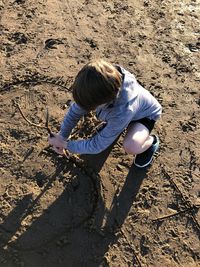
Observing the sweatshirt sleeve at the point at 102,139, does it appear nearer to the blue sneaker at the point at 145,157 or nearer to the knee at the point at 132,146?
the knee at the point at 132,146

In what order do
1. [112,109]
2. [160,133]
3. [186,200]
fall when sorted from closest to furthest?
[112,109] → [186,200] → [160,133]

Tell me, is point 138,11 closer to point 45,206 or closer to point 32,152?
point 32,152

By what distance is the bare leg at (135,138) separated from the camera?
3156 millimetres

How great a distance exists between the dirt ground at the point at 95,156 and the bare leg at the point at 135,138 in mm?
269

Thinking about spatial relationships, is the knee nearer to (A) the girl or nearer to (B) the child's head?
(A) the girl

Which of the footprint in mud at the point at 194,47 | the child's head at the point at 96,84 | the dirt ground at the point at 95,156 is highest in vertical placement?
the child's head at the point at 96,84

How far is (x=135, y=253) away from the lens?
10.1 ft

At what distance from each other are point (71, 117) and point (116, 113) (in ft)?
1.18

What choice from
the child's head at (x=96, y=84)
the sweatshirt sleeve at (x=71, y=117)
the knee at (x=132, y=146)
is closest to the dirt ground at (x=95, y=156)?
the knee at (x=132, y=146)

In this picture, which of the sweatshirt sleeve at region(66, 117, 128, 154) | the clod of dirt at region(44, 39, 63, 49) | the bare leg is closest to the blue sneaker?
the bare leg

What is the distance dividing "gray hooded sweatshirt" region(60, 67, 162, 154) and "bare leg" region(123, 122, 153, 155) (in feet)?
0.31

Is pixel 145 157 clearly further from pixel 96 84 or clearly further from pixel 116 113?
pixel 96 84

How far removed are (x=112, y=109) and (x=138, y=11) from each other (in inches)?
74.4

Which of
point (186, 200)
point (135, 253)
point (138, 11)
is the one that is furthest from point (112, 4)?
point (135, 253)
